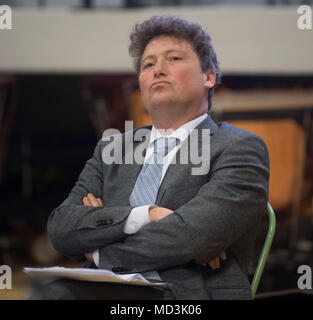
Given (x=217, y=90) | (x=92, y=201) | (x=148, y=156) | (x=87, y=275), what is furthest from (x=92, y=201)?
(x=217, y=90)

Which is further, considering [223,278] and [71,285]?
[223,278]

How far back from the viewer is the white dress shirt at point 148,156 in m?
1.39

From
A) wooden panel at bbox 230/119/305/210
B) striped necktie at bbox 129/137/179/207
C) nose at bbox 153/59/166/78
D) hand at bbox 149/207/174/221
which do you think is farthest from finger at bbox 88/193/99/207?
wooden panel at bbox 230/119/305/210

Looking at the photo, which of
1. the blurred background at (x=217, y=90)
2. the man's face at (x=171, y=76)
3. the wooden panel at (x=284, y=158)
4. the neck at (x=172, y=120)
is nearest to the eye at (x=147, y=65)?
the man's face at (x=171, y=76)

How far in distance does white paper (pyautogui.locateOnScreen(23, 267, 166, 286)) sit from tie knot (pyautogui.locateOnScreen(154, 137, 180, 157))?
45cm

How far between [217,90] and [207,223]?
307 centimetres

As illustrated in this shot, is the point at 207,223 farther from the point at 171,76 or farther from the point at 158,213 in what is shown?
the point at 171,76

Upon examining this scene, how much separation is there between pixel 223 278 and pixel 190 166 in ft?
1.19

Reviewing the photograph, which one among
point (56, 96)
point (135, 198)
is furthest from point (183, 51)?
point (56, 96)

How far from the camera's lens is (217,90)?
167 inches

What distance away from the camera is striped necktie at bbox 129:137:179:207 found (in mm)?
1505

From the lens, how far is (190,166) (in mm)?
1460

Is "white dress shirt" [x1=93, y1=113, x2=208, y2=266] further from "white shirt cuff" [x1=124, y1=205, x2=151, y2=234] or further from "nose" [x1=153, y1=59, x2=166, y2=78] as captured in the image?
"nose" [x1=153, y1=59, x2=166, y2=78]

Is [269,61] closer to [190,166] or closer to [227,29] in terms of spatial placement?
[227,29]
